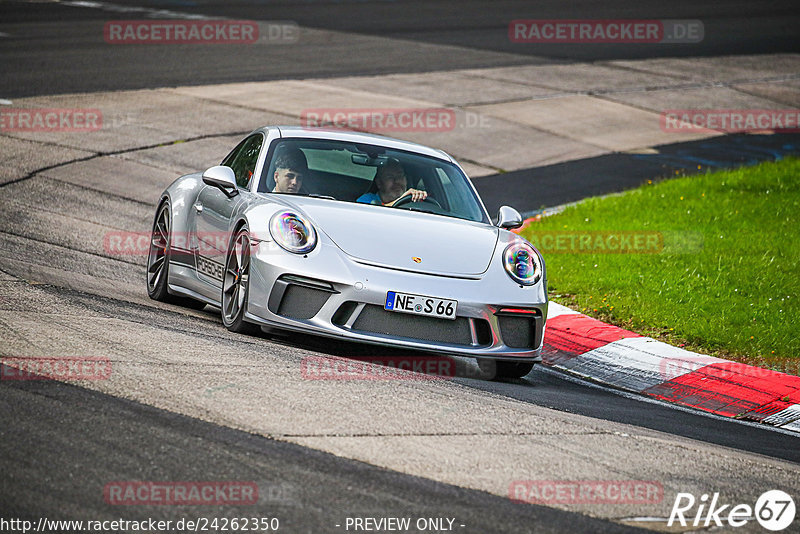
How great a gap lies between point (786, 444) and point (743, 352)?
6.37 ft

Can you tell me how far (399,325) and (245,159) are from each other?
8.09 ft

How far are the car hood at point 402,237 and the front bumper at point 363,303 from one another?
0.33ft

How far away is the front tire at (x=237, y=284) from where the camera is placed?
6.93 m

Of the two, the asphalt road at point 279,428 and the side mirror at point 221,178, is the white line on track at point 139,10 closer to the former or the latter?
the asphalt road at point 279,428

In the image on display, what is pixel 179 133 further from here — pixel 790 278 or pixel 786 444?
pixel 786 444

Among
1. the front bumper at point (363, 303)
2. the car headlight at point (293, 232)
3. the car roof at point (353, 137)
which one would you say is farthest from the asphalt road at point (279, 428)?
the car roof at point (353, 137)

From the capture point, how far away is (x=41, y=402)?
482 centimetres

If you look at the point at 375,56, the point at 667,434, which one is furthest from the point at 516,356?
the point at 375,56

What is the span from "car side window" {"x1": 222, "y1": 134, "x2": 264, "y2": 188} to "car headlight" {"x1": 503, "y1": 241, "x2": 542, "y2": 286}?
2.01m

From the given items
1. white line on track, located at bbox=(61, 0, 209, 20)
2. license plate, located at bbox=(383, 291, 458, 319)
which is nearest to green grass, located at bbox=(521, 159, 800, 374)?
license plate, located at bbox=(383, 291, 458, 319)

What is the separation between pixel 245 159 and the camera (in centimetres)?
842

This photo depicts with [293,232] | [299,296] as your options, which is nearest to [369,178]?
[293,232]

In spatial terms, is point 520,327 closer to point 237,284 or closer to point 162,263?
point 237,284

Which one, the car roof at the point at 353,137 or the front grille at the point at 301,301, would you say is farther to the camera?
the car roof at the point at 353,137
